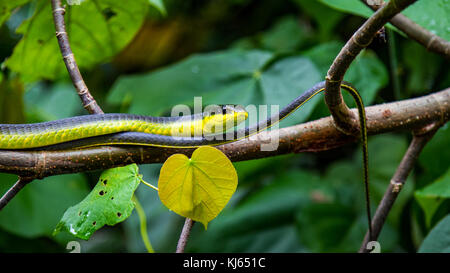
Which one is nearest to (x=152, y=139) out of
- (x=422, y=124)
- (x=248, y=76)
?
(x=422, y=124)

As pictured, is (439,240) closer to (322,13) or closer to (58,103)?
(322,13)

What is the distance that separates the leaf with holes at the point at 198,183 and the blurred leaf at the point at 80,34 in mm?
682

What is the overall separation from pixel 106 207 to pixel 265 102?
742 mm

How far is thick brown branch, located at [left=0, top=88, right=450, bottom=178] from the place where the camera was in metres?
0.83

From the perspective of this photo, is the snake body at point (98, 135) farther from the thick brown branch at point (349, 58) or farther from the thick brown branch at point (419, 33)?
the thick brown branch at point (419, 33)

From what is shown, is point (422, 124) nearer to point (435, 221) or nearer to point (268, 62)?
point (435, 221)

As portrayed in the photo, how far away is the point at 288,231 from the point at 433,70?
89 centimetres

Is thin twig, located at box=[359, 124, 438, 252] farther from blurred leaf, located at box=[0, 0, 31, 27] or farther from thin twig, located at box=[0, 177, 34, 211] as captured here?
blurred leaf, located at box=[0, 0, 31, 27]

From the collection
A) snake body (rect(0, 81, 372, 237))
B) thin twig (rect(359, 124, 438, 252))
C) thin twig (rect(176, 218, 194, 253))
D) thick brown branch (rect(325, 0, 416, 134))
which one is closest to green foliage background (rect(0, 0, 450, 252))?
thin twig (rect(359, 124, 438, 252))

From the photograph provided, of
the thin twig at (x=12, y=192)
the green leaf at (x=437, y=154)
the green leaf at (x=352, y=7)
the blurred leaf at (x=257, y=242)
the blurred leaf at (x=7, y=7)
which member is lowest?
the blurred leaf at (x=257, y=242)

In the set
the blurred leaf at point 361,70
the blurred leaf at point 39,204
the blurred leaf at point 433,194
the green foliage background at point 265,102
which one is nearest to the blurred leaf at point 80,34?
the green foliage background at point 265,102

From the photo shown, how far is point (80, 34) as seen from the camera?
130 centimetres

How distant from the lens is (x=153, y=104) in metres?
1.54

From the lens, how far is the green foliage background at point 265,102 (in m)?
1.27
